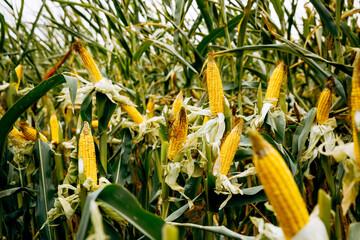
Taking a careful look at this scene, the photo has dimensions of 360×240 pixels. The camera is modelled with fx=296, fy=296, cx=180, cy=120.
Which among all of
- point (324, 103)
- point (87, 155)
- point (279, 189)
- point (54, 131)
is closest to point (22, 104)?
point (87, 155)

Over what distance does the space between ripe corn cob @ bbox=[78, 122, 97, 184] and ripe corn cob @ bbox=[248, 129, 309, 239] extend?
658mm

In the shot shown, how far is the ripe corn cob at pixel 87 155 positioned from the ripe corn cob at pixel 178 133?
29 cm

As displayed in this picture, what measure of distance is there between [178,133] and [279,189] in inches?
21.9

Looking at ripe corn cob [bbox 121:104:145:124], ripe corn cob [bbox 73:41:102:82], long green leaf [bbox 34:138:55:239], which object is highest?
ripe corn cob [bbox 73:41:102:82]

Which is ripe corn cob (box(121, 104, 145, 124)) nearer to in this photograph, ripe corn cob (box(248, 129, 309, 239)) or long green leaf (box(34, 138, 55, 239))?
long green leaf (box(34, 138, 55, 239))

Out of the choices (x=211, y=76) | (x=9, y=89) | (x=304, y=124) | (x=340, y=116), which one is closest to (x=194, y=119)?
(x=211, y=76)

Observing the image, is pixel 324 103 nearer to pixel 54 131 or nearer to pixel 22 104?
pixel 22 104

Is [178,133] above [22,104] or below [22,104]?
below

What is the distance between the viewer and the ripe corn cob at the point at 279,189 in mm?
616

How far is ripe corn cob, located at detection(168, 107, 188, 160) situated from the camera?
1.11 meters

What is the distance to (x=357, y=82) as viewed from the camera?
71 cm

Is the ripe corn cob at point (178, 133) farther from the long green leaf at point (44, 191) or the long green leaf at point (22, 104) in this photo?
the long green leaf at point (44, 191)

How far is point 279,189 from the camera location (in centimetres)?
62

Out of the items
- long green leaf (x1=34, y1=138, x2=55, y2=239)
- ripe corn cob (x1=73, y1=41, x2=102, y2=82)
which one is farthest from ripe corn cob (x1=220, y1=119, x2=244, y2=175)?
long green leaf (x1=34, y1=138, x2=55, y2=239)
